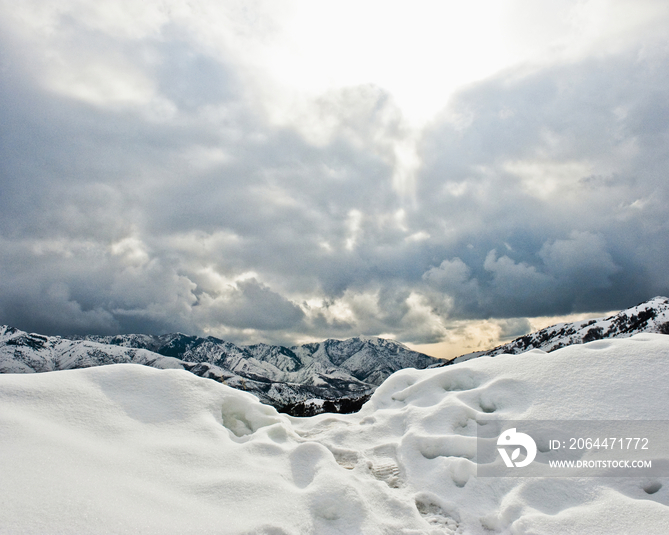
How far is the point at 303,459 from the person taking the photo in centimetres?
1006

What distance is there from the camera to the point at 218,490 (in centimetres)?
821

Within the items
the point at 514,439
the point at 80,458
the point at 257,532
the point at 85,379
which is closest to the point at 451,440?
the point at 514,439

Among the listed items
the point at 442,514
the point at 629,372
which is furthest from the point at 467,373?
the point at 442,514

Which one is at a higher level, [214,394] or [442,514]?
[214,394]

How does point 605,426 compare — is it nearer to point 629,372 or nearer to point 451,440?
point 629,372

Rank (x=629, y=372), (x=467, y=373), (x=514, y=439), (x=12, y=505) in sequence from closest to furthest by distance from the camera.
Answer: (x=12, y=505) < (x=514, y=439) < (x=629, y=372) < (x=467, y=373)

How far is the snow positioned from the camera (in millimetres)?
7023

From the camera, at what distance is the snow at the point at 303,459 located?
23.0ft

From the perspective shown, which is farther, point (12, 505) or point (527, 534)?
point (527, 534)

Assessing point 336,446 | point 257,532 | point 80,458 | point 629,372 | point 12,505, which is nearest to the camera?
point 12,505

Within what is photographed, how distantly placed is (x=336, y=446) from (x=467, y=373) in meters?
5.78

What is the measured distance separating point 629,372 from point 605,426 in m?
2.36

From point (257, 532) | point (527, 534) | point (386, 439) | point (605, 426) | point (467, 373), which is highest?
point (467, 373)

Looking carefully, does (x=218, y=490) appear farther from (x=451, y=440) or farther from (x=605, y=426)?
(x=605, y=426)
